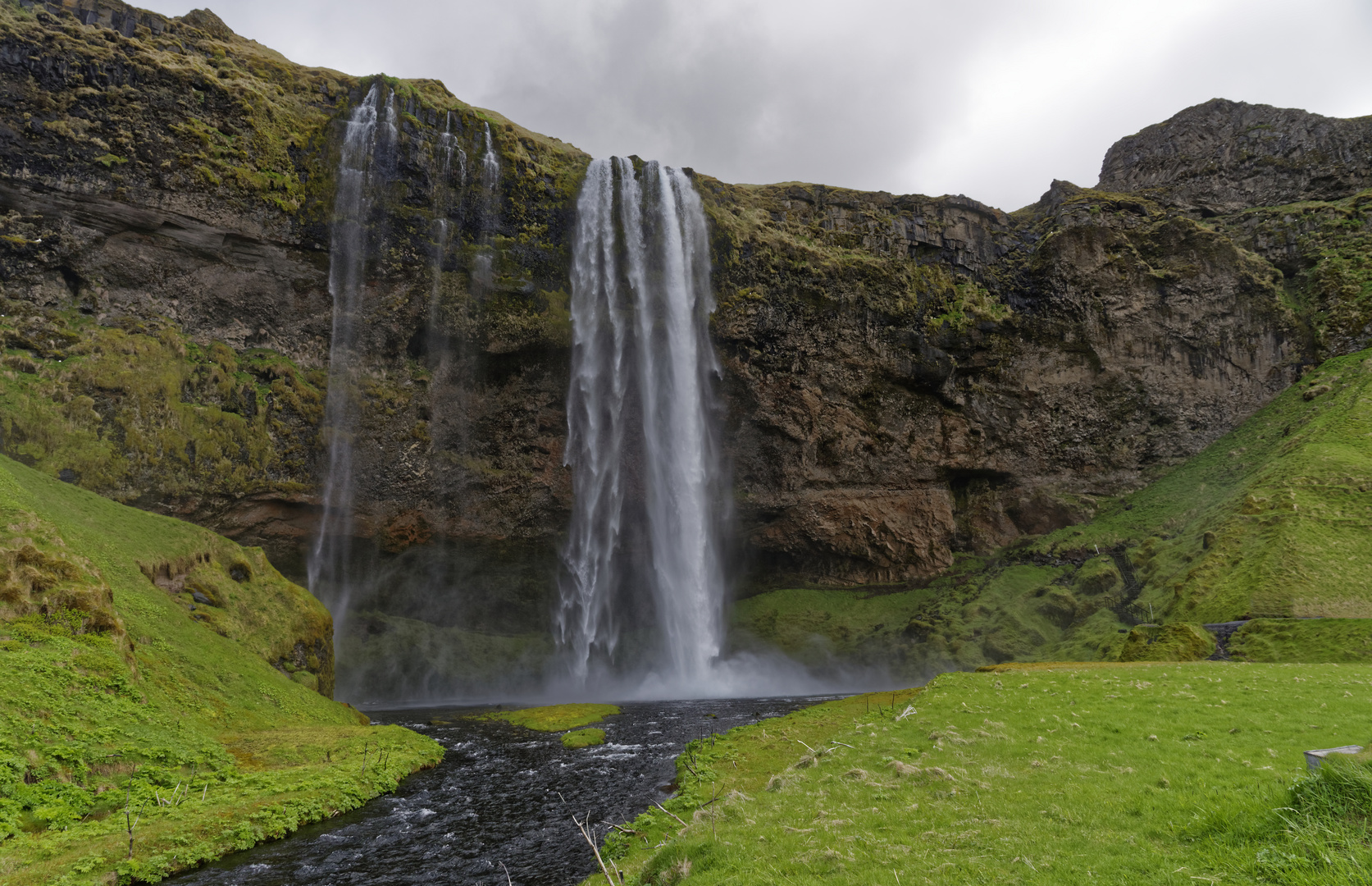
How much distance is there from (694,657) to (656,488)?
1502 cm

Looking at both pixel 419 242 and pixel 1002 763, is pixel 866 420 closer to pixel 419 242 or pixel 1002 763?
pixel 419 242

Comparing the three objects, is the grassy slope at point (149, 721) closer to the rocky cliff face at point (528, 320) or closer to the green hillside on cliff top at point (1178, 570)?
the rocky cliff face at point (528, 320)

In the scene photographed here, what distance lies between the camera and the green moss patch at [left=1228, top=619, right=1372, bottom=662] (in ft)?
110

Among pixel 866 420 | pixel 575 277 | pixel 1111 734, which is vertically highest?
pixel 575 277

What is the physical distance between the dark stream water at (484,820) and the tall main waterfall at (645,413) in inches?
1112

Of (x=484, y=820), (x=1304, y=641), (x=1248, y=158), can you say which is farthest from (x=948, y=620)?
(x=1248, y=158)

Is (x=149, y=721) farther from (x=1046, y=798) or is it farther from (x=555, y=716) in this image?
(x=1046, y=798)

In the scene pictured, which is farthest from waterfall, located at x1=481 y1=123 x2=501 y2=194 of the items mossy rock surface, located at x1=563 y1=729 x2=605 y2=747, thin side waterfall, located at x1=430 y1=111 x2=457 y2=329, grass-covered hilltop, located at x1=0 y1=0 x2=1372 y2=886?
mossy rock surface, located at x1=563 y1=729 x2=605 y2=747

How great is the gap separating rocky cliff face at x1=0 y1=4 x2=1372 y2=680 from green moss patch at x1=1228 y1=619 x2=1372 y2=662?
34.3 m

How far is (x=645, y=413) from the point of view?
5984 centimetres

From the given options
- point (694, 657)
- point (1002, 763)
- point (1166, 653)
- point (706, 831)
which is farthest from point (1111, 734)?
point (694, 657)

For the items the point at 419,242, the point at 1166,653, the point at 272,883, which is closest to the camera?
the point at 272,883

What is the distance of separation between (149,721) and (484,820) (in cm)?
1113

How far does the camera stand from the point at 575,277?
57.7 metres
